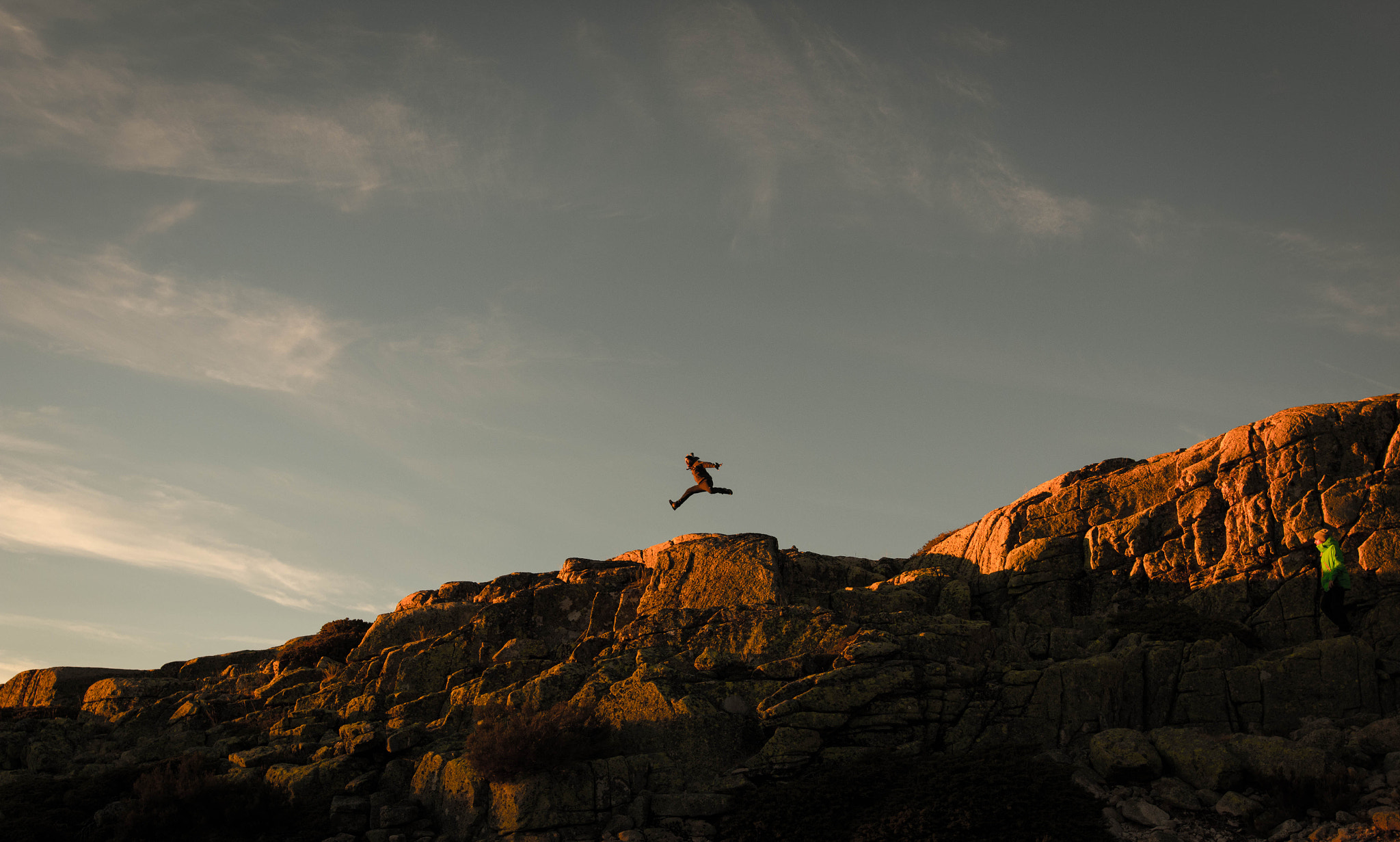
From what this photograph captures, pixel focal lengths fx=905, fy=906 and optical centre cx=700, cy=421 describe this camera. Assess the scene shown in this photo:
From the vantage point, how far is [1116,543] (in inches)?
1047

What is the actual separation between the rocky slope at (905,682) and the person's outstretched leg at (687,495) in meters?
1.91

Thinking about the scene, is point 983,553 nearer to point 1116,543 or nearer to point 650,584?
point 1116,543

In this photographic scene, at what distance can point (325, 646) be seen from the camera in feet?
112

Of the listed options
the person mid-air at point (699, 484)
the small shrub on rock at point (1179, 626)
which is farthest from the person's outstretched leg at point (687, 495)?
the small shrub on rock at point (1179, 626)

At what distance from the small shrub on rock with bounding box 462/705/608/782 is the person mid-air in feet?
33.1

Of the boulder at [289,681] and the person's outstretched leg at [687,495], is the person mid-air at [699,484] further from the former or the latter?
the boulder at [289,681]

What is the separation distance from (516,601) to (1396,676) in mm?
24048

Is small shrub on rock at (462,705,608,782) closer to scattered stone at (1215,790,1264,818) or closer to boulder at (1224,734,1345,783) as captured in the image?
scattered stone at (1215,790,1264,818)

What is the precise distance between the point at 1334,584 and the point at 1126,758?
8481 mm

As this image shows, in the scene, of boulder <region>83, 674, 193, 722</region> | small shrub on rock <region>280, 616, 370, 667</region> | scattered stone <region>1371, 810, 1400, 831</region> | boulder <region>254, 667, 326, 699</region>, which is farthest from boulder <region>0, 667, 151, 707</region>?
scattered stone <region>1371, 810, 1400, 831</region>

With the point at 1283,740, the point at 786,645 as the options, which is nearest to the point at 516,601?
the point at 786,645

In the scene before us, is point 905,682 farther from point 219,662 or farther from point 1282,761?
point 219,662

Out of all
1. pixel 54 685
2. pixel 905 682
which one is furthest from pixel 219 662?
pixel 905 682

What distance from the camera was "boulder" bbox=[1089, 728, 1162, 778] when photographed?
56.5 feet
